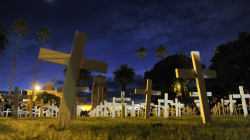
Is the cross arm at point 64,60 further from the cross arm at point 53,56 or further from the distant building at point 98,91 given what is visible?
the distant building at point 98,91

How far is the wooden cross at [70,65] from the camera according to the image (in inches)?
173

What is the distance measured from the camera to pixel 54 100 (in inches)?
1967

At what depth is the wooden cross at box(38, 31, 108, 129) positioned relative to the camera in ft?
14.4

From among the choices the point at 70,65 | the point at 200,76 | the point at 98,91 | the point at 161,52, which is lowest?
the point at 200,76

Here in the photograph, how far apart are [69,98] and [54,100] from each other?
49.7m

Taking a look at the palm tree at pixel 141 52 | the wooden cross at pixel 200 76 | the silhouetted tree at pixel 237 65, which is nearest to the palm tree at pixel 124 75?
the palm tree at pixel 141 52

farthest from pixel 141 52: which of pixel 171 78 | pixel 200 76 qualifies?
pixel 200 76

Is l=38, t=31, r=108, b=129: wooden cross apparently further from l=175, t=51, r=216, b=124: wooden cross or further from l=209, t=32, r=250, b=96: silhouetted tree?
l=209, t=32, r=250, b=96: silhouetted tree

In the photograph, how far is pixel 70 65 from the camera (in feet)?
15.4

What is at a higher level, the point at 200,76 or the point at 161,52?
the point at 161,52

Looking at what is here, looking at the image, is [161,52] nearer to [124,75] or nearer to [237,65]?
[124,75]

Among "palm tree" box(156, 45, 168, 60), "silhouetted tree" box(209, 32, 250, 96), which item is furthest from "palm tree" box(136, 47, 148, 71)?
"silhouetted tree" box(209, 32, 250, 96)

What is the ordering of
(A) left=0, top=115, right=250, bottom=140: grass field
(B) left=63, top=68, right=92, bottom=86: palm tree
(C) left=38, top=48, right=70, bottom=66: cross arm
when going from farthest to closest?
(B) left=63, top=68, right=92, bottom=86: palm tree < (C) left=38, top=48, right=70, bottom=66: cross arm < (A) left=0, top=115, right=250, bottom=140: grass field

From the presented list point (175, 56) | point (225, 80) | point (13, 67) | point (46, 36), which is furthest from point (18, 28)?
point (225, 80)
